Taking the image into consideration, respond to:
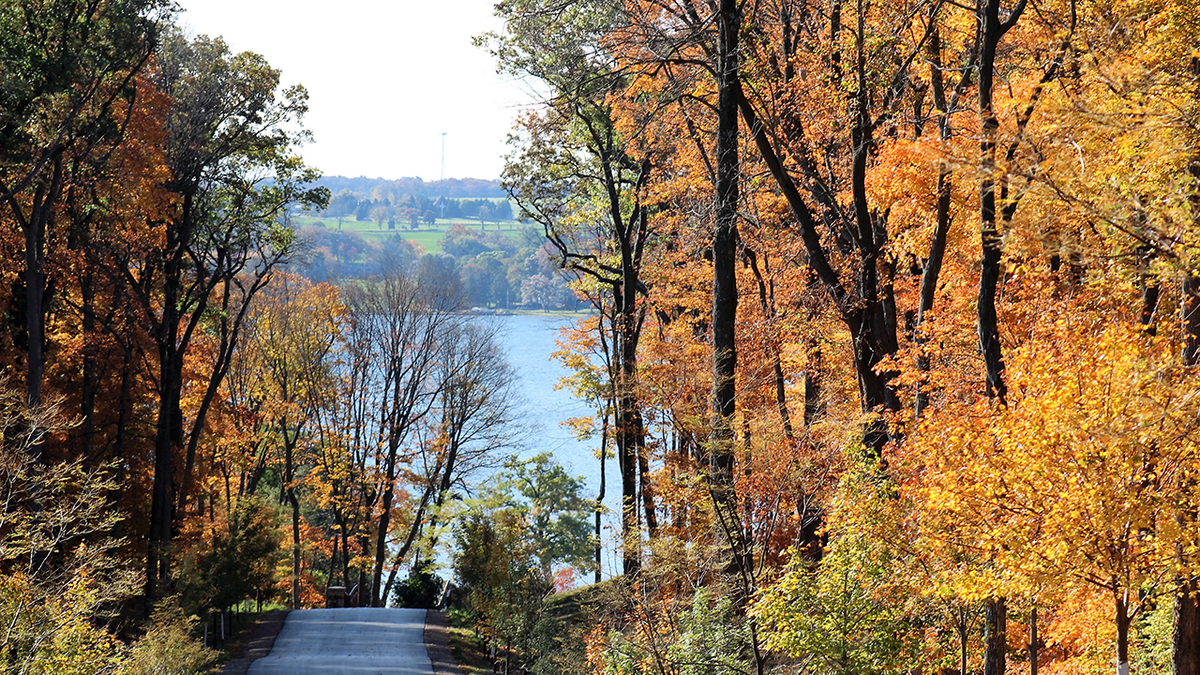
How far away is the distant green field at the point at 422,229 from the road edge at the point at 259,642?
220 feet

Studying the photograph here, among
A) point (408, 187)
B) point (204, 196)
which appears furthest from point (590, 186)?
point (408, 187)

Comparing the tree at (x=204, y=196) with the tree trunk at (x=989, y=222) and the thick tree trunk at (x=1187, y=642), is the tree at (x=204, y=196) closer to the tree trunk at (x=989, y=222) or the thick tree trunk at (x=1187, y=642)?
the tree trunk at (x=989, y=222)

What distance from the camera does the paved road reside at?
1752 cm

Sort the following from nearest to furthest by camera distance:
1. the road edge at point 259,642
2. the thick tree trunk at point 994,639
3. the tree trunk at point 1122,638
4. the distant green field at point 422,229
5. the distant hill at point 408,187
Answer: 1. the tree trunk at point 1122,638
2. the thick tree trunk at point 994,639
3. the road edge at point 259,642
4. the distant green field at point 422,229
5. the distant hill at point 408,187

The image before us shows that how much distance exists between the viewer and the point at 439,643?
19.8m

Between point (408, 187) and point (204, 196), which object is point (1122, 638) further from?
point (408, 187)

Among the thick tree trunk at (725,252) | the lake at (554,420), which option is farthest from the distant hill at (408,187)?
the thick tree trunk at (725,252)

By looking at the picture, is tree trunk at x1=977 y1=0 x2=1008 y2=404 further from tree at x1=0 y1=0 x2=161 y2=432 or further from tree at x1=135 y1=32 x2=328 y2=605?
tree at x1=135 y1=32 x2=328 y2=605

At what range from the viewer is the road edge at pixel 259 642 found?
17489 millimetres

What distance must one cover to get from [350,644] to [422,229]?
302 feet

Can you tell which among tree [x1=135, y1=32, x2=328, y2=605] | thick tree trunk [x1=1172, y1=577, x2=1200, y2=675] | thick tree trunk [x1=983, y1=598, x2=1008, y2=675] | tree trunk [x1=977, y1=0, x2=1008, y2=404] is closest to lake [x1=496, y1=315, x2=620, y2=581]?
tree [x1=135, y1=32, x2=328, y2=605]

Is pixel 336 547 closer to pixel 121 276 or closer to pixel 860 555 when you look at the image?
pixel 121 276

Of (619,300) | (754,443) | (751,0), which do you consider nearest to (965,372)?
(754,443)

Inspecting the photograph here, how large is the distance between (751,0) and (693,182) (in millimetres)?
5072
